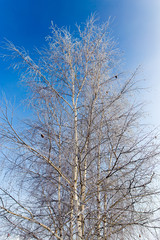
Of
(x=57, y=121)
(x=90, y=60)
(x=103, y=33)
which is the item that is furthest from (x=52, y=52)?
(x=57, y=121)

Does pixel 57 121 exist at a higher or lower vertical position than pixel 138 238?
higher

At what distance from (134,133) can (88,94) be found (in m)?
1.15

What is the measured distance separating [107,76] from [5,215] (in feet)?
9.61

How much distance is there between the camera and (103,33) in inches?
164

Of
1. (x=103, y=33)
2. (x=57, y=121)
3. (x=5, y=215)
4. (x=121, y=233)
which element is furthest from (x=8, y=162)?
(x=103, y=33)

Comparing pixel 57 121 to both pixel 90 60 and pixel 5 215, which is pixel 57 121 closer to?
pixel 90 60

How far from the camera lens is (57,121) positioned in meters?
3.88

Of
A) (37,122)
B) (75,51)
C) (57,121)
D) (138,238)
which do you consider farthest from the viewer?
(75,51)

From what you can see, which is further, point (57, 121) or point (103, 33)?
point (103, 33)

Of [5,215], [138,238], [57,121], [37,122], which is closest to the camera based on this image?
[5,215]

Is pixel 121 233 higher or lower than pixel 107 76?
lower

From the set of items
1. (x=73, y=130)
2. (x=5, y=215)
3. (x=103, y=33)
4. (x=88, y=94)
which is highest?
(x=103, y=33)

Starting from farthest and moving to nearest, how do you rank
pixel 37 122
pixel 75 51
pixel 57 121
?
pixel 75 51 < pixel 57 121 < pixel 37 122

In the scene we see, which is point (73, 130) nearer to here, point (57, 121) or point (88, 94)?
point (57, 121)
